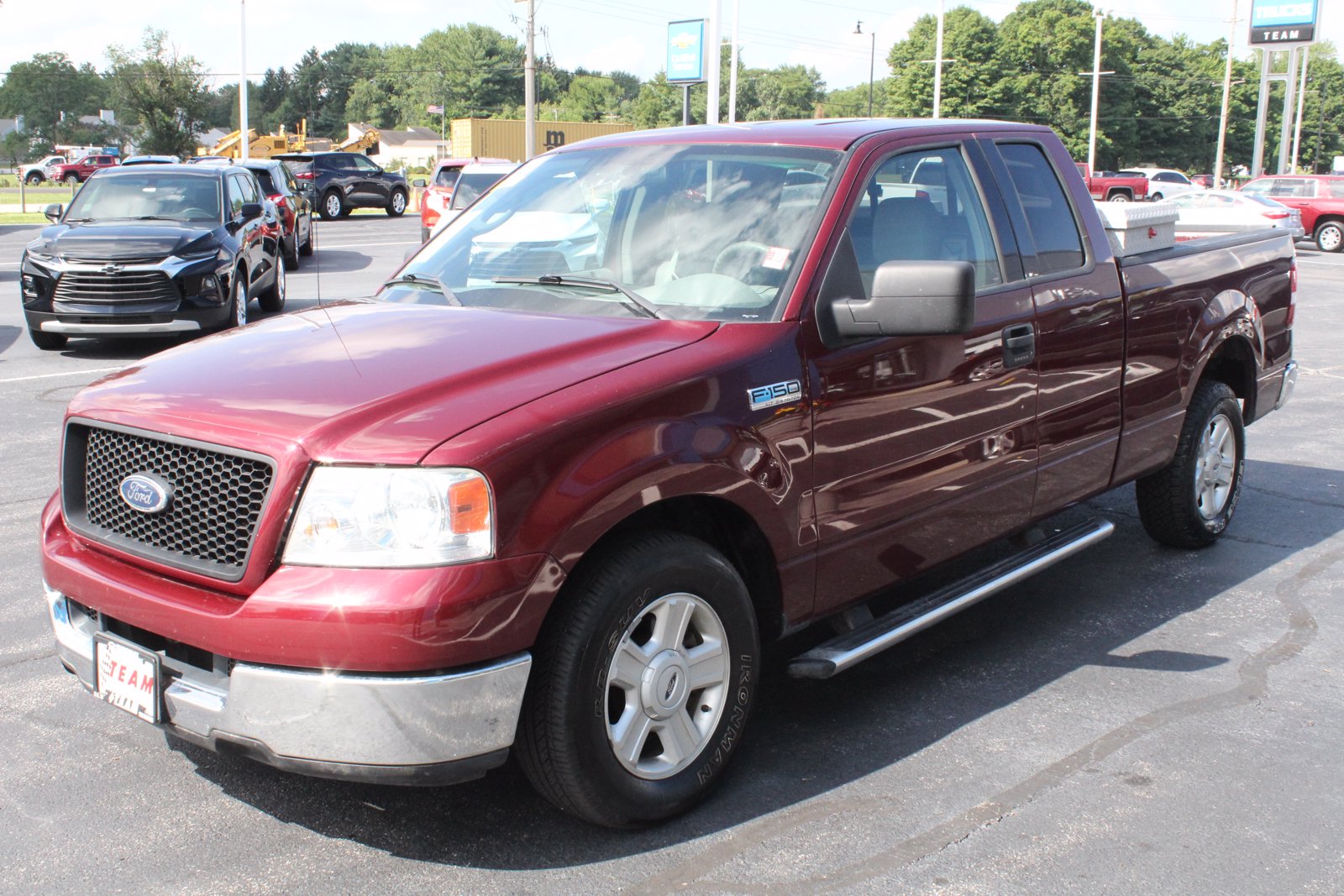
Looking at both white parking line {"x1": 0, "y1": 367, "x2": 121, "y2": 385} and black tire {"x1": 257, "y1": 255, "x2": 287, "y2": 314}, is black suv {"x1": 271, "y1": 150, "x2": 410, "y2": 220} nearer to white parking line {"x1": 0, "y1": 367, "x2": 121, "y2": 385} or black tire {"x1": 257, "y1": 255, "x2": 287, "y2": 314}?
black tire {"x1": 257, "y1": 255, "x2": 287, "y2": 314}

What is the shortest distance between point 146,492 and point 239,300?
9.84m

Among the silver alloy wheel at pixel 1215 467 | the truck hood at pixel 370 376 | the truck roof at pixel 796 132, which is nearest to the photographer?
the truck hood at pixel 370 376

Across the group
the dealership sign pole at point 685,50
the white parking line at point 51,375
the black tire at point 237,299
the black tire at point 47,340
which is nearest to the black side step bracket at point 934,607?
the white parking line at point 51,375

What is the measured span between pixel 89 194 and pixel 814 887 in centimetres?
1242

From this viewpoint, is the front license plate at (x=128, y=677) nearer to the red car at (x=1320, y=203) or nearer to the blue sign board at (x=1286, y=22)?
the red car at (x=1320, y=203)

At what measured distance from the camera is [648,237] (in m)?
4.01

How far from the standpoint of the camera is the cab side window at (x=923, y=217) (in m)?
4.01

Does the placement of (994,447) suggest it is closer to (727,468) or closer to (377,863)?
(727,468)

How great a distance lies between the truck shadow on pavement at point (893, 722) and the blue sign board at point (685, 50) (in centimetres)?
2519

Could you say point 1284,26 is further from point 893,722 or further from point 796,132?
point 893,722

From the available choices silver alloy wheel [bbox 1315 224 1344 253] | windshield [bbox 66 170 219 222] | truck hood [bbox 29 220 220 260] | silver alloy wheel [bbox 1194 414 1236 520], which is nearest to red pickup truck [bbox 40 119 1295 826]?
silver alloy wheel [bbox 1194 414 1236 520]

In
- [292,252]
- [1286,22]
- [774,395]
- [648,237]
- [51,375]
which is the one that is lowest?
[51,375]

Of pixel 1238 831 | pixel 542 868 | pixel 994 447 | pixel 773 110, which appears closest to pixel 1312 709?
pixel 1238 831

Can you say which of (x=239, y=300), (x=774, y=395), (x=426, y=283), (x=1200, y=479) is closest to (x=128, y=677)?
(x=426, y=283)
